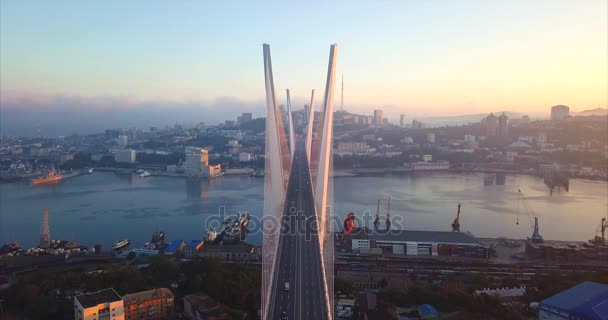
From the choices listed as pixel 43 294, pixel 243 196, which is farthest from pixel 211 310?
pixel 243 196

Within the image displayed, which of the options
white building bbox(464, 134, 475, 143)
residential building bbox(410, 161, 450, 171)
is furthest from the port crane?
white building bbox(464, 134, 475, 143)

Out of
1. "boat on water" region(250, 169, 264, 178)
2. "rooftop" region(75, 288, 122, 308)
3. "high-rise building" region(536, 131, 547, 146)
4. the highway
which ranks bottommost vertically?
"rooftop" region(75, 288, 122, 308)

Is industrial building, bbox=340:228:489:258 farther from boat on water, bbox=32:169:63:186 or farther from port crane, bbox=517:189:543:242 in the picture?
boat on water, bbox=32:169:63:186

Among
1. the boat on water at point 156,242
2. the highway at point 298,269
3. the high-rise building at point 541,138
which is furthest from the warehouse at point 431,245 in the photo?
the high-rise building at point 541,138

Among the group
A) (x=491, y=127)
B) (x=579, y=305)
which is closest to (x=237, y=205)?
(x=579, y=305)

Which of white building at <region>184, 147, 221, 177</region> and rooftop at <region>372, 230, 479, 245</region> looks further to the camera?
white building at <region>184, 147, 221, 177</region>

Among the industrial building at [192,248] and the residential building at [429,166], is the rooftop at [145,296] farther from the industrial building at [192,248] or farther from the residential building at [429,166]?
the residential building at [429,166]

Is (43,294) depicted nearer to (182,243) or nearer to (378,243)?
(182,243)
